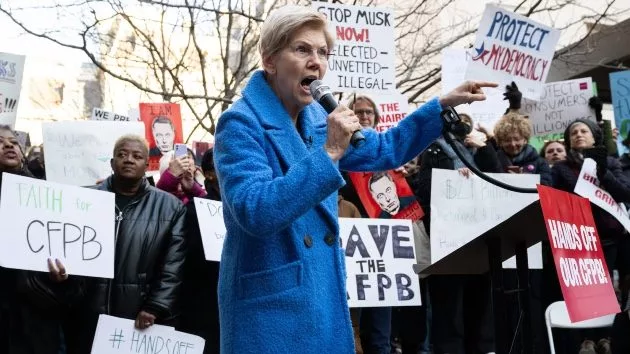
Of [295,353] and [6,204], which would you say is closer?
[295,353]

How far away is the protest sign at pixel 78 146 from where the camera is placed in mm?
7871

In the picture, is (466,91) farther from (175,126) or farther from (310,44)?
(175,126)

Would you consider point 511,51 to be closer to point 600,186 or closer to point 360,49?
point 360,49

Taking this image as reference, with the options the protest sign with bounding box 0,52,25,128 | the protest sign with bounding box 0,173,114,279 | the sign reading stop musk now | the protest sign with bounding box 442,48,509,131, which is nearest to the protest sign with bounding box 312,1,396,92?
the protest sign with bounding box 442,48,509,131

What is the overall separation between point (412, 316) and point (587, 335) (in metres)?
1.47

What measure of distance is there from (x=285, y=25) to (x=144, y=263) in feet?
10.8

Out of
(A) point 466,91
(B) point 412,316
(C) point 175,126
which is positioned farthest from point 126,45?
(A) point 466,91

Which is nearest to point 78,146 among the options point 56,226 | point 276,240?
point 56,226

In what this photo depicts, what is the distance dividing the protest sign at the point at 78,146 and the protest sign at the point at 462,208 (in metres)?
2.68

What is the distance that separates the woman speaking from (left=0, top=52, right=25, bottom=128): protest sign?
18.8 ft

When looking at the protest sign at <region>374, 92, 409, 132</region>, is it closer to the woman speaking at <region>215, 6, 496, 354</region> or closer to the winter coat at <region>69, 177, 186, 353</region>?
the winter coat at <region>69, 177, 186, 353</region>

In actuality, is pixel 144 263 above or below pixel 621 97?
below

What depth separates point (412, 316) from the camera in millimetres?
7430

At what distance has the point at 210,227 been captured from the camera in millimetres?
6152
